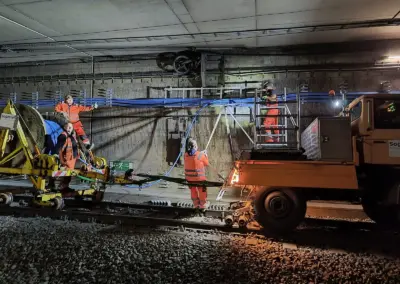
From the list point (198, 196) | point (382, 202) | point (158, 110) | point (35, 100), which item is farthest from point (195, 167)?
point (35, 100)

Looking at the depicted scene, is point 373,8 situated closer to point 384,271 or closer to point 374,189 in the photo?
point 374,189

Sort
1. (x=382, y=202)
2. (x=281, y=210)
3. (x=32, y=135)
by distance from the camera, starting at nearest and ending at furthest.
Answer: (x=382, y=202) → (x=281, y=210) → (x=32, y=135)

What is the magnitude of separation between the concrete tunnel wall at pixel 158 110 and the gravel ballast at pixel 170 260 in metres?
5.75

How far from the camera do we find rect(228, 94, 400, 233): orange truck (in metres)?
5.39

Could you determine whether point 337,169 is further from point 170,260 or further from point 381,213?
point 170,260

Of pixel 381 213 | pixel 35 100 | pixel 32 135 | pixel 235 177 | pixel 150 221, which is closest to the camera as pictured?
pixel 235 177

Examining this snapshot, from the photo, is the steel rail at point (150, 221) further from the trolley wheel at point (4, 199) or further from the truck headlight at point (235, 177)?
the truck headlight at point (235, 177)

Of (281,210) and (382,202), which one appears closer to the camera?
(382,202)

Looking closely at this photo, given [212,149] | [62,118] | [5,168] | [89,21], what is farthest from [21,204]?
[212,149]

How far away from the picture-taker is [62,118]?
31.0 ft

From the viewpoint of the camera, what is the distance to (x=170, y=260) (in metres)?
4.32

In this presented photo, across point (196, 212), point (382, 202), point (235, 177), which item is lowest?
point (196, 212)

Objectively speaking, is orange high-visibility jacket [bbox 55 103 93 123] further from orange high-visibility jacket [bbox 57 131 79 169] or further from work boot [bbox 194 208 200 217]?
work boot [bbox 194 208 200 217]

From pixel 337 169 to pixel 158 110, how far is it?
24.7 ft
